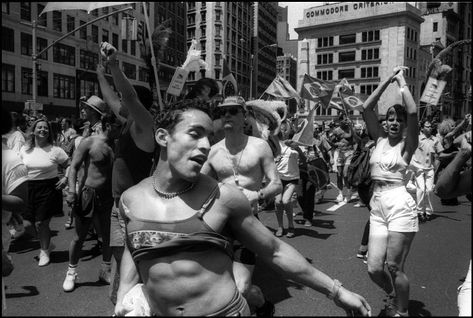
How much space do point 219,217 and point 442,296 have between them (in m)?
3.52

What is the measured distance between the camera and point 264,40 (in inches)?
5039

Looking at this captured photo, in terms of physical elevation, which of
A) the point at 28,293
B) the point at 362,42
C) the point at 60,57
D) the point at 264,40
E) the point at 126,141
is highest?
the point at 264,40

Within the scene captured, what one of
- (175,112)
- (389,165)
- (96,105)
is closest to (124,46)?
(96,105)

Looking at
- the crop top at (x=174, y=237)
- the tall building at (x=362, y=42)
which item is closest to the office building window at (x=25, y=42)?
Result: the crop top at (x=174, y=237)

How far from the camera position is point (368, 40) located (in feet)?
250

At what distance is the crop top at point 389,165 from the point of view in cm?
407

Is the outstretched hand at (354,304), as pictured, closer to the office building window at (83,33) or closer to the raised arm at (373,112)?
the raised arm at (373,112)

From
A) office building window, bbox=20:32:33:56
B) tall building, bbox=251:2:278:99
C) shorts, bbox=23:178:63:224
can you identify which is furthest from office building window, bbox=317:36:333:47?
shorts, bbox=23:178:63:224

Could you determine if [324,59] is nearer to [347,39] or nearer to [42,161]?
[347,39]

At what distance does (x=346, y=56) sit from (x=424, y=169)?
74.3 m

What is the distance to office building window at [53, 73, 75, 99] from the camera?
41.0m

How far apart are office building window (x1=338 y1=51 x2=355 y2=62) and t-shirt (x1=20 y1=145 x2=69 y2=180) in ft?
256

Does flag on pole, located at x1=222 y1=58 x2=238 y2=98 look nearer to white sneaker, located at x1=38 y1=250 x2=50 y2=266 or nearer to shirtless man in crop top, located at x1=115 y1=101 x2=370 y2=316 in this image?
white sneaker, located at x1=38 y1=250 x2=50 y2=266

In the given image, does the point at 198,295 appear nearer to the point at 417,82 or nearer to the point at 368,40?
the point at 417,82
